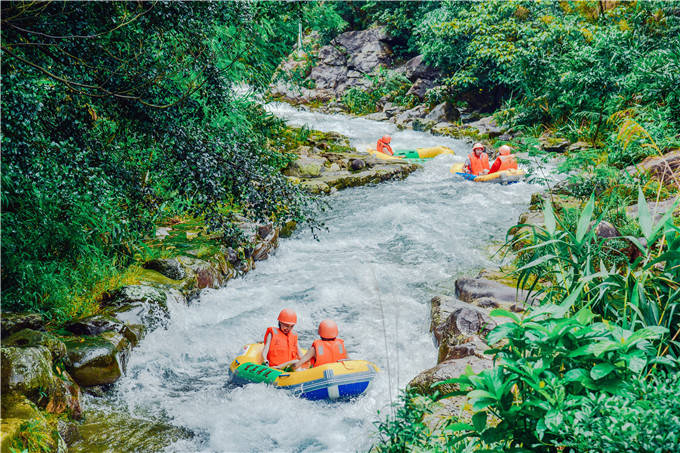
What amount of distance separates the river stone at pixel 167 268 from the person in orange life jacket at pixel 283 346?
1.92m

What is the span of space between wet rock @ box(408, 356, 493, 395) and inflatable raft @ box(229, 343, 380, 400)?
52 cm

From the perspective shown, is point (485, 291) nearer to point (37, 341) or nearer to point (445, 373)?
point (445, 373)

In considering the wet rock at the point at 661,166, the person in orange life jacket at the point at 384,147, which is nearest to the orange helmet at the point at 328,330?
the wet rock at the point at 661,166

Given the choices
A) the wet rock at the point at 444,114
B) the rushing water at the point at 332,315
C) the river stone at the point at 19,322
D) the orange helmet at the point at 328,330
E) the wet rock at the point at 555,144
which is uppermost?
the wet rock at the point at 444,114

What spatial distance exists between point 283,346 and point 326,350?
47cm

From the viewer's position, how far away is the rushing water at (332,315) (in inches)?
152

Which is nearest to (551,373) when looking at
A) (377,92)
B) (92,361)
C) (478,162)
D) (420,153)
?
(92,361)

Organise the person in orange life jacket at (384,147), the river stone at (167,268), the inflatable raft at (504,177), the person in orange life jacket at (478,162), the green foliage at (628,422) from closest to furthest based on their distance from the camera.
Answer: the green foliage at (628,422), the river stone at (167,268), the inflatable raft at (504,177), the person in orange life jacket at (478,162), the person in orange life jacket at (384,147)

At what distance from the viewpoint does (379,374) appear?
460cm

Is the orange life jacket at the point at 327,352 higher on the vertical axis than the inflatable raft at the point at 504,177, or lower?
lower

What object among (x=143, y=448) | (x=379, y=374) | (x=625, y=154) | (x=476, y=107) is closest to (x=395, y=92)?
(x=476, y=107)

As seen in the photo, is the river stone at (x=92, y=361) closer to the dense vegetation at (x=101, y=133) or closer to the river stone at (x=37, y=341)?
the river stone at (x=37, y=341)

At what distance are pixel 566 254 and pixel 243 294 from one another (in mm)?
4444

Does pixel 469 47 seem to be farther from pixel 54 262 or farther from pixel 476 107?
pixel 54 262
